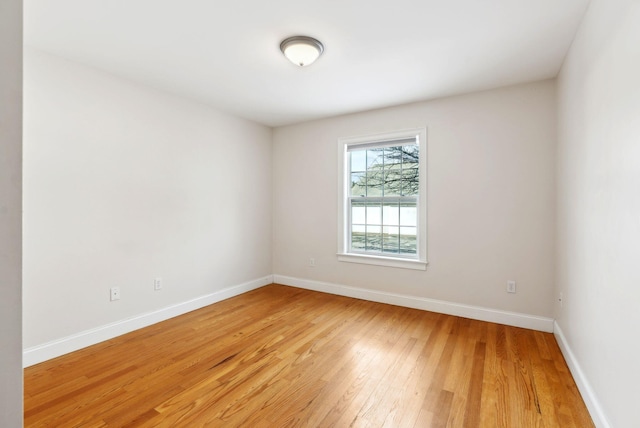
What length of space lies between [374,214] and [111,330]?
3110 millimetres

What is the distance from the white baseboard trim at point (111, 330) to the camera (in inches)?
92.5

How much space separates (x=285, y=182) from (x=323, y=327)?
2337mm

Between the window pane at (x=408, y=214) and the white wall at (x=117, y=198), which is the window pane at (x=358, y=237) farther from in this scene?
the white wall at (x=117, y=198)

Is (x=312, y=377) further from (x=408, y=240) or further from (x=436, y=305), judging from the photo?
(x=408, y=240)

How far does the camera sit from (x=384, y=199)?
392 centimetres

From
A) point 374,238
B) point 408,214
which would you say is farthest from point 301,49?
point 374,238

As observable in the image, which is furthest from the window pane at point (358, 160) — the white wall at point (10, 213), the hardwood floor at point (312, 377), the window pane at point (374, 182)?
the white wall at point (10, 213)

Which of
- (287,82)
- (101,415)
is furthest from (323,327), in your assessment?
(287,82)

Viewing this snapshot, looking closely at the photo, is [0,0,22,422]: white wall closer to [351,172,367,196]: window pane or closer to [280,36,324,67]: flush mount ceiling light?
[280,36,324,67]: flush mount ceiling light

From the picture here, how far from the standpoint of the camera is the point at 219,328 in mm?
3000

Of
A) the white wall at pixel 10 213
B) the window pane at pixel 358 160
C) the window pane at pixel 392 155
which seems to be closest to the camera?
the white wall at pixel 10 213

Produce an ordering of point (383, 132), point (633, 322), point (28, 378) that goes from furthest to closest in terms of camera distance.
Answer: point (383, 132) → point (28, 378) → point (633, 322)

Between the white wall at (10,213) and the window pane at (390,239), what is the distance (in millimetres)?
3630

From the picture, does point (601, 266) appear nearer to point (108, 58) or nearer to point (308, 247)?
point (308, 247)
